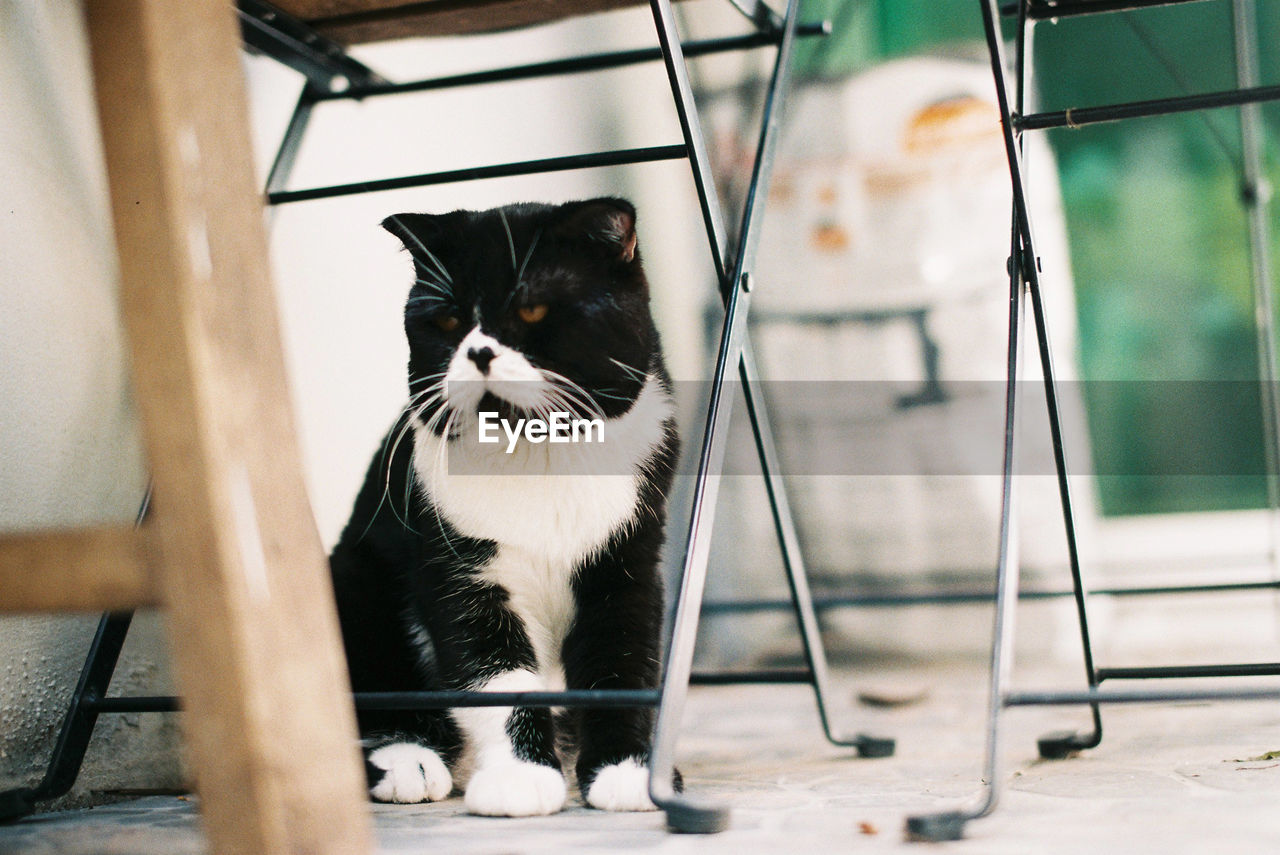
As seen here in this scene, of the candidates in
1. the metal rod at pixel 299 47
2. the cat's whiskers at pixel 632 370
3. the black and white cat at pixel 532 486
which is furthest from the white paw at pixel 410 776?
the metal rod at pixel 299 47

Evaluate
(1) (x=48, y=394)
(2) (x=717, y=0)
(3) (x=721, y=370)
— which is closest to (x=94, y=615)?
(1) (x=48, y=394)

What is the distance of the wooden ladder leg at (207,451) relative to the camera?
538mm

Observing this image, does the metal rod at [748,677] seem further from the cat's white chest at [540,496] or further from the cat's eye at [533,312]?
the cat's eye at [533,312]

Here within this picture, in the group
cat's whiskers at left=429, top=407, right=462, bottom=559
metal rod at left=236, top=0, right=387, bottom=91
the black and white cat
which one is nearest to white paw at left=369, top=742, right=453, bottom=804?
the black and white cat

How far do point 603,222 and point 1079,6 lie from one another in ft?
1.76

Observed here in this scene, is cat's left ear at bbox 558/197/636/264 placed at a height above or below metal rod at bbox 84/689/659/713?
above

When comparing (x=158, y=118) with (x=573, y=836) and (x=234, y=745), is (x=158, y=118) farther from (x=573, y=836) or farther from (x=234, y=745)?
(x=573, y=836)

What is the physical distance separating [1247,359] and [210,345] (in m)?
2.44

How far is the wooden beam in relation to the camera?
0.55 meters

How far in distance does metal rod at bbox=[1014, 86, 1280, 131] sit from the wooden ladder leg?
75cm

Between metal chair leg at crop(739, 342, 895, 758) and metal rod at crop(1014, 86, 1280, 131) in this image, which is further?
metal chair leg at crop(739, 342, 895, 758)

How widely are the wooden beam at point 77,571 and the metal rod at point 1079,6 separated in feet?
3.23

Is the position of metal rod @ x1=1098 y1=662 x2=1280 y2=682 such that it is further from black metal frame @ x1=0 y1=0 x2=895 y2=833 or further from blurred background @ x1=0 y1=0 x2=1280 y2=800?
blurred background @ x1=0 y1=0 x2=1280 y2=800

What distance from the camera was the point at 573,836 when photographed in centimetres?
85
